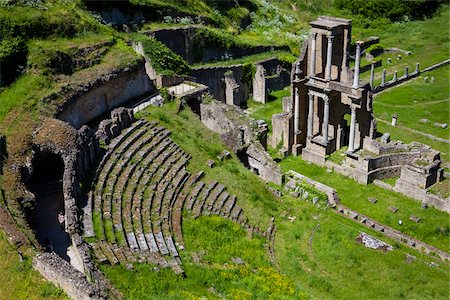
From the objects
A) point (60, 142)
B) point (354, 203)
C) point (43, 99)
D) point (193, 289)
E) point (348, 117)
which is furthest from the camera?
point (348, 117)

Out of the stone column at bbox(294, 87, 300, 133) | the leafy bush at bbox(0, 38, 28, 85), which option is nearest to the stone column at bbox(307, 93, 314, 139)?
the stone column at bbox(294, 87, 300, 133)

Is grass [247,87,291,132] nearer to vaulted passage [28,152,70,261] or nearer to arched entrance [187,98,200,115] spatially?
arched entrance [187,98,200,115]

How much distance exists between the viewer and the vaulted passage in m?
21.5

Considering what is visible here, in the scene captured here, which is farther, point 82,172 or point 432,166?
point 432,166

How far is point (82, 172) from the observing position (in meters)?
25.3

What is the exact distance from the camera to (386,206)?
30.4 m

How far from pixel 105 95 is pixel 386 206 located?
17.5 metres

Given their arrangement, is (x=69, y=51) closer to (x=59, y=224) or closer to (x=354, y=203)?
(x=59, y=224)

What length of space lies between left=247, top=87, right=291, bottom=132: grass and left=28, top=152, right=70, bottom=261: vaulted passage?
743 inches

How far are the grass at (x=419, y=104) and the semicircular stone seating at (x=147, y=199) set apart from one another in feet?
63.4

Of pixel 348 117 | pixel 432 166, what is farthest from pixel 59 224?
pixel 348 117

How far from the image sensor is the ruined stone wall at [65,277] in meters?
16.8

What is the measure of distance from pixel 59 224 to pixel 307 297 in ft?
34.9

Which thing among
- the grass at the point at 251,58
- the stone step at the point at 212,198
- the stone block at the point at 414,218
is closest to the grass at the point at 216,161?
the stone step at the point at 212,198
